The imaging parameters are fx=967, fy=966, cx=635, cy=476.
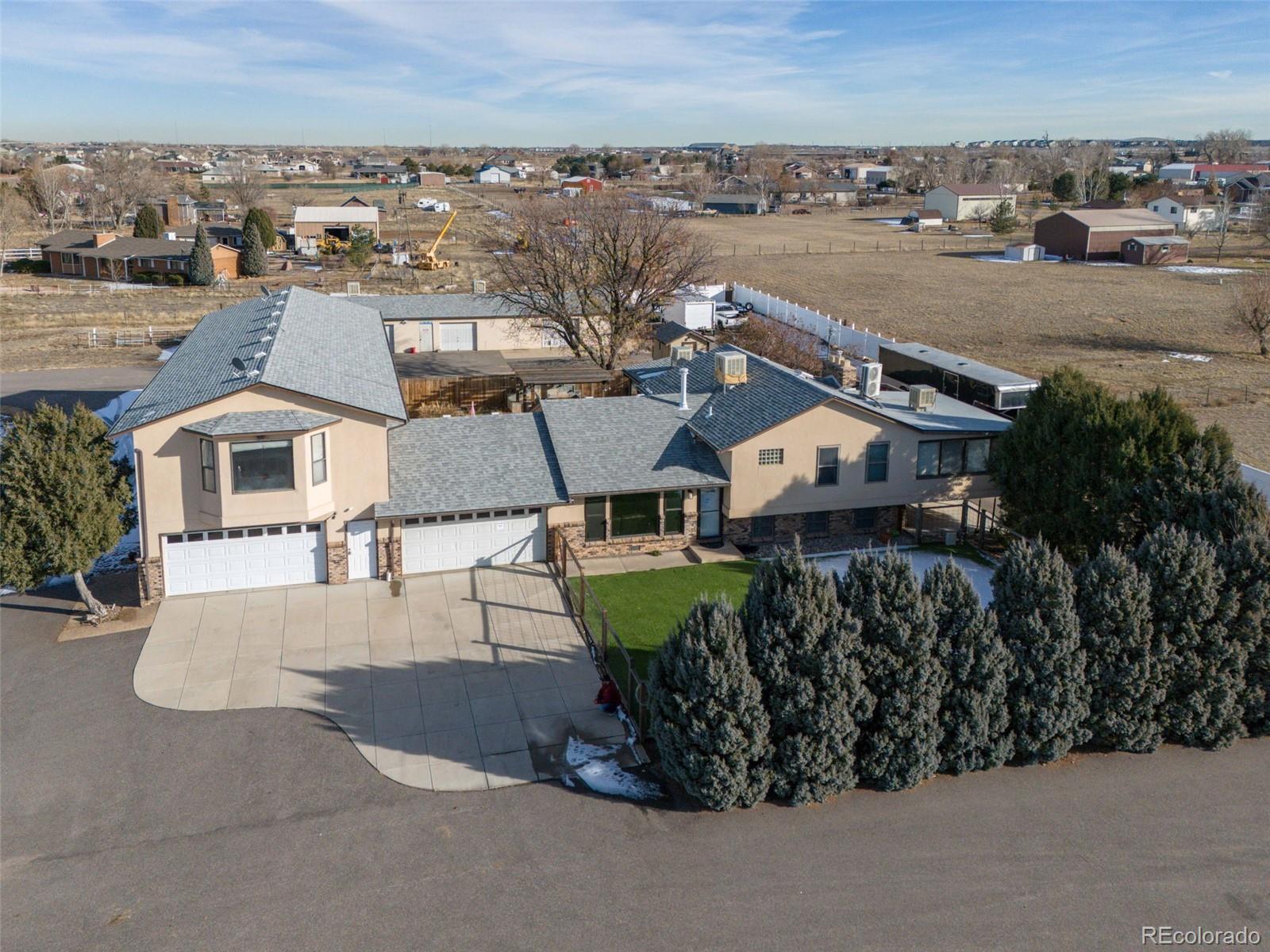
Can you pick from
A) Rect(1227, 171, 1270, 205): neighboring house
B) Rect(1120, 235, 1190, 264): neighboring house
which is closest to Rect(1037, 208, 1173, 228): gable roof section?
Rect(1120, 235, 1190, 264): neighboring house

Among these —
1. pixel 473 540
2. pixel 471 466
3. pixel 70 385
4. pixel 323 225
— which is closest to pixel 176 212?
pixel 323 225

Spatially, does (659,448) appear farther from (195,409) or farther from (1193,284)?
(1193,284)

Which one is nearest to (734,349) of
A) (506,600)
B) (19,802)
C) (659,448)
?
(659,448)

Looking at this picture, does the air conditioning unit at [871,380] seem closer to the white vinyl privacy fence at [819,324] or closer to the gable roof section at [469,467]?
the gable roof section at [469,467]

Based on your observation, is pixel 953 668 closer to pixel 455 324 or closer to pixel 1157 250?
pixel 455 324

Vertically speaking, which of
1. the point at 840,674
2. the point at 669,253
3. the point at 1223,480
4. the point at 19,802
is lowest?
the point at 19,802

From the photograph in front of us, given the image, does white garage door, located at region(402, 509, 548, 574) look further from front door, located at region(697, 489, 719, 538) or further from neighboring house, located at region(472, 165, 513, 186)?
neighboring house, located at region(472, 165, 513, 186)

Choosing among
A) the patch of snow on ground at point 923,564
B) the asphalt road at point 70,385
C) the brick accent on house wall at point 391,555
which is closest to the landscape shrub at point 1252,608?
the patch of snow on ground at point 923,564

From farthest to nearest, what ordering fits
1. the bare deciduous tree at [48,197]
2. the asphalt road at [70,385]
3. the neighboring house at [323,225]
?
1. the bare deciduous tree at [48,197]
2. the neighboring house at [323,225]
3. the asphalt road at [70,385]
